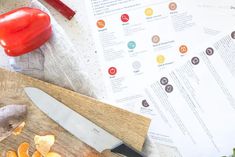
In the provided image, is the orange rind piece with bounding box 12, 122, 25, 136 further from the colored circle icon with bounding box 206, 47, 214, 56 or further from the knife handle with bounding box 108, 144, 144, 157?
the colored circle icon with bounding box 206, 47, 214, 56

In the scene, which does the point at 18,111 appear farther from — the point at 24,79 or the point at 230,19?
the point at 230,19

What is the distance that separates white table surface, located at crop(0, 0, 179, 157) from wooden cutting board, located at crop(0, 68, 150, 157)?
0.09 meters

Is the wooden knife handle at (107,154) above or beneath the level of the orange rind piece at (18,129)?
beneath

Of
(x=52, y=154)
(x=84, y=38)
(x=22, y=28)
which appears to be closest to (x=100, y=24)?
(x=84, y=38)

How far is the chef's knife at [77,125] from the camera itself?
28.5 inches

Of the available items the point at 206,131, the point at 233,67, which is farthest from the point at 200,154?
the point at 233,67

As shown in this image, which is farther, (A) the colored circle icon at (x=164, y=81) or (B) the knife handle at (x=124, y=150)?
(A) the colored circle icon at (x=164, y=81)

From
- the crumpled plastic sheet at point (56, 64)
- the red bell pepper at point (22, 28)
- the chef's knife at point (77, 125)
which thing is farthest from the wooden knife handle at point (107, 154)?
the red bell pepper at point (22, 28)

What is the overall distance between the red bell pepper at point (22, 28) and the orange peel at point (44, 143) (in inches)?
6.0

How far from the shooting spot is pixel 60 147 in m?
0.73

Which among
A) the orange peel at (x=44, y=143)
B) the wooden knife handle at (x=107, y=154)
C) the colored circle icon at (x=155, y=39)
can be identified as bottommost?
the wooden knife handle at (x=107, y=154)

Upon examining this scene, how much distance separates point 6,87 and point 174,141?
31 centimetres

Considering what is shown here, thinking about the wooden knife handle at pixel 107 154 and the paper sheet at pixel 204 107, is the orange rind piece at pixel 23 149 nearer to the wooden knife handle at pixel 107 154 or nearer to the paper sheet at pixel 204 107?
the wooden knife handle at pixel 107 154

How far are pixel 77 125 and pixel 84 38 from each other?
17 centimetres
